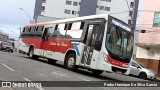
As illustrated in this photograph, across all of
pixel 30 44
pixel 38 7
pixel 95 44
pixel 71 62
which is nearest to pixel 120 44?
pixel 95 44

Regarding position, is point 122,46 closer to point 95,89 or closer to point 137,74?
point 95,89

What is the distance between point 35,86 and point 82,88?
5.89 feet

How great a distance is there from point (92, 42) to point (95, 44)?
1.17ft

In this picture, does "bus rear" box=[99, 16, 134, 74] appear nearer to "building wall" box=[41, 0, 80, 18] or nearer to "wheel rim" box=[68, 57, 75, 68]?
"wheel rim" box=[68, 57, 75, 68]

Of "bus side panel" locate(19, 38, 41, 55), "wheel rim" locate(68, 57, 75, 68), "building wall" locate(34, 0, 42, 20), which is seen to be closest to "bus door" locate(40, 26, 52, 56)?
"bus side panel" locate(19, 38, 41, 55)

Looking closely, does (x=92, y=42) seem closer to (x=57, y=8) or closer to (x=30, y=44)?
(x=30, y=44)

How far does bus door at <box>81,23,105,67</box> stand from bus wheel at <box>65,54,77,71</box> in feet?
3.35

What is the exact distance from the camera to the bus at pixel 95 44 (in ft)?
61.5

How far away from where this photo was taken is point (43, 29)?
1053 inches

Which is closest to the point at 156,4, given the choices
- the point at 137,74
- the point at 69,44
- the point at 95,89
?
the point at 137,74

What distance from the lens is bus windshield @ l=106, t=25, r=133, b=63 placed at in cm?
1892

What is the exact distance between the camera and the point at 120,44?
63.8ft

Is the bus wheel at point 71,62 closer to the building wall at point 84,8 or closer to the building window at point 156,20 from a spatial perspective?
the building window at point 156,20

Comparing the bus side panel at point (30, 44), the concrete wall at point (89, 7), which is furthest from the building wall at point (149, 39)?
the concrete wall at point (89, 7)
